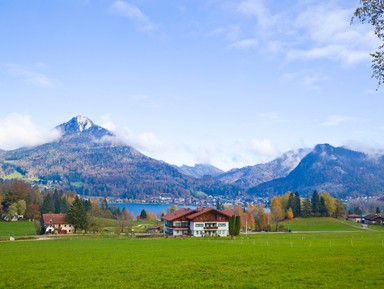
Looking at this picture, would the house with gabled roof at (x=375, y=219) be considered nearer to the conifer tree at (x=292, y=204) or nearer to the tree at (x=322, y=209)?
the tree at (x=322, y=209)

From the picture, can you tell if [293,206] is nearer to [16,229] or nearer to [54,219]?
[54,219]

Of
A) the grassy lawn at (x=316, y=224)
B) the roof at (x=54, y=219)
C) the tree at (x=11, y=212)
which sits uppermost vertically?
the tree at (x=11, y=212)

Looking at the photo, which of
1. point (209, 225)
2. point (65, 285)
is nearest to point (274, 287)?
point (65, 285)

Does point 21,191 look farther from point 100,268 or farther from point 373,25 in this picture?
point 373,25

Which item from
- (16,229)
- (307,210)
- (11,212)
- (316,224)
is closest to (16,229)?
(16,229)

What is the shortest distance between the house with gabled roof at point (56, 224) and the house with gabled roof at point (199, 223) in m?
30.6

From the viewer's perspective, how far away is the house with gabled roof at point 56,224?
109175 mm

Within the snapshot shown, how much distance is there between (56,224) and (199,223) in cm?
4269

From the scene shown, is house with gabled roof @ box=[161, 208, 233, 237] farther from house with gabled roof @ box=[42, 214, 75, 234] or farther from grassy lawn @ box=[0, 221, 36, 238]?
grassy lawn @ box=[0, 221, 36, 238]

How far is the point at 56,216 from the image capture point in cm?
11475

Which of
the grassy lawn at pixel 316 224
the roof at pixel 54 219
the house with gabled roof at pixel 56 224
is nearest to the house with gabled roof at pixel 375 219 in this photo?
the grassy lawn at pixel 316 224

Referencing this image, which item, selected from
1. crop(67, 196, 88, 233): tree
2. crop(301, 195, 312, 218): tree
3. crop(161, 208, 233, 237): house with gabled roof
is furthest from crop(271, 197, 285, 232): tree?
crop(67, 196, 88, 233): tree

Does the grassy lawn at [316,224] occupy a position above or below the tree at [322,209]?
below

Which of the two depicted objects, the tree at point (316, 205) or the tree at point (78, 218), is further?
the tree at point (316, 205)
